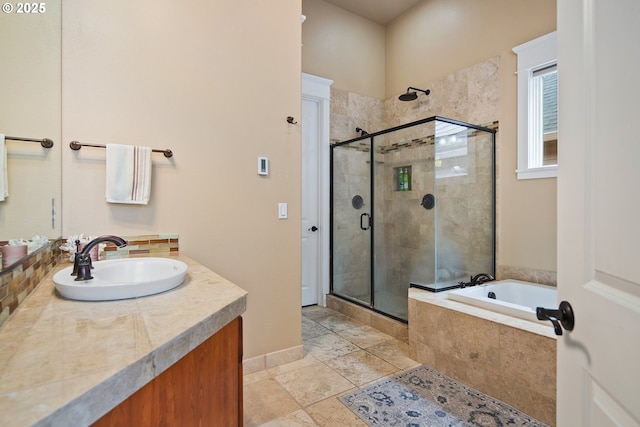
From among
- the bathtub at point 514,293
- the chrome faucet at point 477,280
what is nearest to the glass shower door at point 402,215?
the chrome faucet at point 477,280

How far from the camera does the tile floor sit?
173 cm

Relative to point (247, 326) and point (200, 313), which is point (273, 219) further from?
point (200, 313)

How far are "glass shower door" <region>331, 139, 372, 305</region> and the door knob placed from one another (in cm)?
282

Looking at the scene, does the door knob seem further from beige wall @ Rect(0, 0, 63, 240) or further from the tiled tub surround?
beige wall @ Rect(0, 0, 63, 240)

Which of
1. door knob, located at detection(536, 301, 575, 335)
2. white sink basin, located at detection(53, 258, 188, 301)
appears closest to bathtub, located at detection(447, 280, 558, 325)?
door knob, located at detection(536, 301, 575, 335)

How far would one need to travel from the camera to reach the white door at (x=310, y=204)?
360 cm

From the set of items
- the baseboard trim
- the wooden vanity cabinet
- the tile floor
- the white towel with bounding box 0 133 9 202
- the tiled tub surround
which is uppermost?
the white towel with bounding box 0 133 9 202

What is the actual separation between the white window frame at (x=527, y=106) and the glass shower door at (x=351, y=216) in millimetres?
1459

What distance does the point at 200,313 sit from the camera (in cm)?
89

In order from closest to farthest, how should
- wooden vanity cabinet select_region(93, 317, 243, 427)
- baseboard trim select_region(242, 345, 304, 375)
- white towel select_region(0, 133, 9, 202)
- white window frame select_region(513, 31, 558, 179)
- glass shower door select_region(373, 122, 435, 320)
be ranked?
1. wooden vanity cabinet select_region(93, 317, 243, 427)
2. white towel select_region(0, 133, 9, 202)
3. baseboard trim select_region(242, 345, 304, 375)
4. white window frame select_region(513, 31, 558, 179)
5. glass shower door select_region(373, 122, 435, 320)

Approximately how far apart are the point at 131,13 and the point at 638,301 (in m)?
2.38

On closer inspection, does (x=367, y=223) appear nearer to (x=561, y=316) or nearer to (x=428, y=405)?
(x=428, y=405)

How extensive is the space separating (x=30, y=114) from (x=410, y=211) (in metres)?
2.99

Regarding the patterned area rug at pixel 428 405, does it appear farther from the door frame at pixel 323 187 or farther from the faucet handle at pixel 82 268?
the door frame at pixel 323 187
